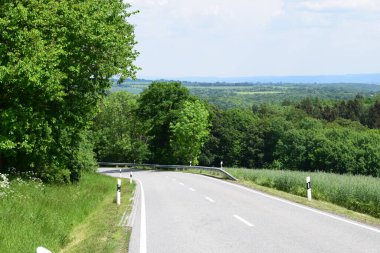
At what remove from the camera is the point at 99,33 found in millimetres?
18797

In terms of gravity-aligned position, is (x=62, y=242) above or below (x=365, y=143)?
above

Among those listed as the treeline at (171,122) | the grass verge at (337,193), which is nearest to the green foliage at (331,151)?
the treeline at (171,122)

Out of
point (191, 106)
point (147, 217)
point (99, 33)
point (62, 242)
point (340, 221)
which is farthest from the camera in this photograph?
point (191, 106)

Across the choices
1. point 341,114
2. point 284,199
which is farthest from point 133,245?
point 341,114

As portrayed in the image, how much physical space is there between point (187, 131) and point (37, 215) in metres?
52.2

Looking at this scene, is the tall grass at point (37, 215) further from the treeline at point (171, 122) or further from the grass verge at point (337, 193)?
the treeline at point (171, 122)

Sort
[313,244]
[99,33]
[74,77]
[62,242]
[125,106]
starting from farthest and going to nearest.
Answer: [125,106] → [74,77] → [99,33] → [62,242] → [313,244]

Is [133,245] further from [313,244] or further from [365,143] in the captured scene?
[365,143]

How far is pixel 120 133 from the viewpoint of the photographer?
3391 inches

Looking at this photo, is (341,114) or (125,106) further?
(341,114)

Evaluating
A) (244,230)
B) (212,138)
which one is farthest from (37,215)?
(212,138)

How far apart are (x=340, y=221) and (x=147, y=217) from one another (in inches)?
241

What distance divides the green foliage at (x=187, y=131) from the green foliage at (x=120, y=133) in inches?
473

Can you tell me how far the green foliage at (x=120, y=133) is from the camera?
8169 centimetres
